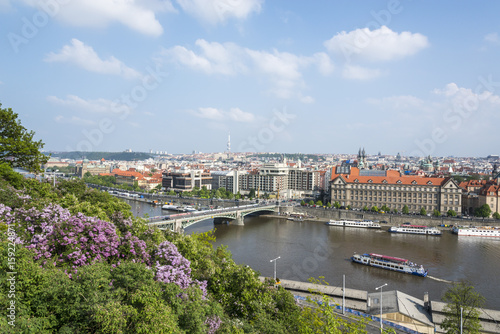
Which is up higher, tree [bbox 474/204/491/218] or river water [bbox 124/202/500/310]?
tree [bbox 474/204/491/218]

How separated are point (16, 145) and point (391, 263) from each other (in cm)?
2035

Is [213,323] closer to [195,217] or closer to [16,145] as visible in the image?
[16,145]

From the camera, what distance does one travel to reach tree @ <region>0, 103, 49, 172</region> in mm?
13742

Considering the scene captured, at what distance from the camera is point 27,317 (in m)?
5.25

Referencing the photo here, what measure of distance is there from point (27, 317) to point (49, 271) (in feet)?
3.92

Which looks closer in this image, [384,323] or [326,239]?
[384,323]

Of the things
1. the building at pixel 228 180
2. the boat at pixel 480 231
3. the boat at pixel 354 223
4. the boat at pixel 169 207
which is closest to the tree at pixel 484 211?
the boat at pixel 480 231

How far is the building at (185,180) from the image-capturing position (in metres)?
63.2

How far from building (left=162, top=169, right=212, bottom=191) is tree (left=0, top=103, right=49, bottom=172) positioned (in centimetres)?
4814

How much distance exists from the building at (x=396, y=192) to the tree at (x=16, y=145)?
35392 mm

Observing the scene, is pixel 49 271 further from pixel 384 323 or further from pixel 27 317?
pixel 384 323

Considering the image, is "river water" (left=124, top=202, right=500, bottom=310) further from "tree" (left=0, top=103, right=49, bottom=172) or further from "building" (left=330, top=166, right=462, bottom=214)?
"tree" (left=0, top=103, right=49, bottom=172)

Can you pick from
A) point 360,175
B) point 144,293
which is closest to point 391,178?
point 360,175

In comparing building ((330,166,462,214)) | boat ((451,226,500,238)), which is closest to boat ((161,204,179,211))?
building ((330,166,462,214))
